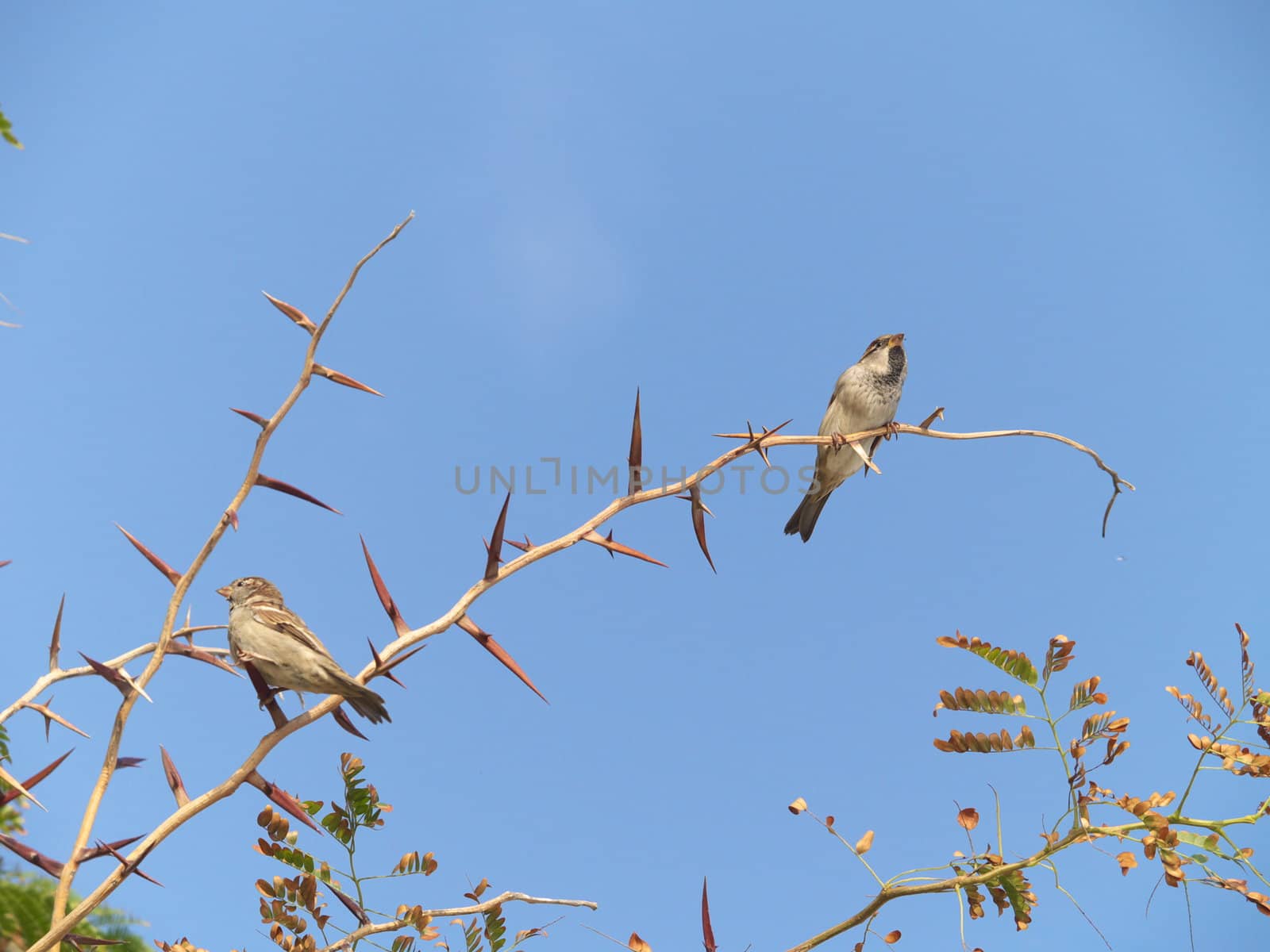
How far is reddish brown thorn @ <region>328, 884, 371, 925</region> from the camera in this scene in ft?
11.2

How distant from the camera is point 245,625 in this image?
4.90 metres

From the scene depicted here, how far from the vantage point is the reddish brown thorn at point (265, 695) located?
9.05 ft

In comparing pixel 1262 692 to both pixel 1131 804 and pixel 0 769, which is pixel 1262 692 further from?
pixel 0 769

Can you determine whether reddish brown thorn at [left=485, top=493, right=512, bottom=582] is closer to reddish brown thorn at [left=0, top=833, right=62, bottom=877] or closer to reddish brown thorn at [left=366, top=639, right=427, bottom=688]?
reddish brown thorn at [left=366, top=639, right=427, bottom=688]

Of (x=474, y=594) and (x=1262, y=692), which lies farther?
(x=1262, y=692)

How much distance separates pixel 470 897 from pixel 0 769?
1.94m

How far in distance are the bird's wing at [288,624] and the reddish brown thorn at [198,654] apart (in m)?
1.40

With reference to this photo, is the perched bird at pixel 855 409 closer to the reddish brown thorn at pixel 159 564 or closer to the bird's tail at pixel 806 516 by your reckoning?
the bird's tail at pixel 806 516

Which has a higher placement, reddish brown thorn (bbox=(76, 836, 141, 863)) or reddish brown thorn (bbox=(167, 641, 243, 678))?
reddish brown thorn (bbox=(167, 641, 243, 678))

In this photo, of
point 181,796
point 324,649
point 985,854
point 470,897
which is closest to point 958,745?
point 985,854

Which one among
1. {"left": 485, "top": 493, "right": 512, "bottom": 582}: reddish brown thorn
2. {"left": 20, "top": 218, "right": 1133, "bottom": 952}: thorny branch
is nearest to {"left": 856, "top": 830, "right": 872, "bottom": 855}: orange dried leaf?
{"left": 20, "top": 218, "right": 1133, "bottom": 952}: thorny branch

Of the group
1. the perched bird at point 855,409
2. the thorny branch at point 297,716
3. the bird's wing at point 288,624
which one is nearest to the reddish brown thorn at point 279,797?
the thorny branch at point 297,716

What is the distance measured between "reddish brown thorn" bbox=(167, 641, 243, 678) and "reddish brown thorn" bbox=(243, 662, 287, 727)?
27 cm

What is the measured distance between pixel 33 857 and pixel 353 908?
1.08 meters
